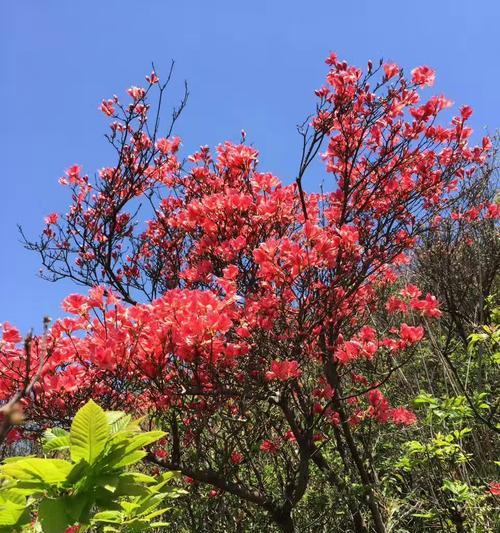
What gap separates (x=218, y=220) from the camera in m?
3.47

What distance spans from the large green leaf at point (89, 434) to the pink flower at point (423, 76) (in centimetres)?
374

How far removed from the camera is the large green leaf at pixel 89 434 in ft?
3.24

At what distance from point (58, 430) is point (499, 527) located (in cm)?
272

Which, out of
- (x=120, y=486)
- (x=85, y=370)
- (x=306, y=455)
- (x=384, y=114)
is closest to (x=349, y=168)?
(x=384, y=114)

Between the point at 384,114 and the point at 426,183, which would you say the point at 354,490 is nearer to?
the point at 426,183

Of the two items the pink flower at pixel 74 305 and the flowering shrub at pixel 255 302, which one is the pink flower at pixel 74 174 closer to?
the flowering shrub at pixel 255 302

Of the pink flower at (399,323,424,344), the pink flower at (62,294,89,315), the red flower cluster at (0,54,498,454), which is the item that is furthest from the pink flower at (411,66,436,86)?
the pink flower at (62,294,89,315)

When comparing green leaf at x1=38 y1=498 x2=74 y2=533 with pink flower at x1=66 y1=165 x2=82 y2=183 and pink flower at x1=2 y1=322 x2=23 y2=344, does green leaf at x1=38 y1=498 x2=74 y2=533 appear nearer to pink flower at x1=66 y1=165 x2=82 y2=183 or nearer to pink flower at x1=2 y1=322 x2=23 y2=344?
pink flower at x1=2 y1=322 x2=23 y2=344

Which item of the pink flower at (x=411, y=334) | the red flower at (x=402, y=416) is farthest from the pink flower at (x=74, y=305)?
the red flower at (x=402, y=416)

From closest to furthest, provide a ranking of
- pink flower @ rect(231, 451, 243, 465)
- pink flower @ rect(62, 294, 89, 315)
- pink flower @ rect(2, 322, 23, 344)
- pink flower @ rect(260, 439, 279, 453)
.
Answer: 1. pink flower @ rect(2, 322, 23, 344)
2. pink flower @ rect(62, 294, 89, 315)
3. pink flower @ rect(231, 451, 243, 465)
4. pink flower @ rect(260, 439, 279, 453)

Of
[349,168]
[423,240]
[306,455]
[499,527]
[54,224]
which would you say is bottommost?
[499,527]

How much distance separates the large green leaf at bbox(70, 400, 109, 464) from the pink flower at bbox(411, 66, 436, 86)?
3.74 metres

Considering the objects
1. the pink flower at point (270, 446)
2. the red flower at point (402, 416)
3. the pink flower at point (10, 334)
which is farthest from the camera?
the pink flower at point (270, 446)

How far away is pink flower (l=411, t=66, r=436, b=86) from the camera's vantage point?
3.82 m
